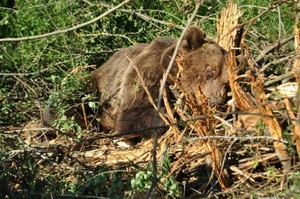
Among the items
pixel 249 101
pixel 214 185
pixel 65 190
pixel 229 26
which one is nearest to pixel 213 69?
pixel 229 26

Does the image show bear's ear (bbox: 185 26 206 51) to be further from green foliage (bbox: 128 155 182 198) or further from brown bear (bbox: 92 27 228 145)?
green foliage (bbox: 128 155 182 198)

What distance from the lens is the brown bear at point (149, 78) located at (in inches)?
304

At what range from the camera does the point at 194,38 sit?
308 inches

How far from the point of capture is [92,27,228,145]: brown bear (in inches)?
304

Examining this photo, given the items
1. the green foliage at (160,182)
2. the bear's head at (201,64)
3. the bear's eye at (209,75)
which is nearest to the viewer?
the green foliage at (160,182)

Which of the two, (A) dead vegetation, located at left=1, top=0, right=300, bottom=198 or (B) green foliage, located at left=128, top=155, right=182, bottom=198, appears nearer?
(B) green foliage, located at left=128, top=155, right=182, bottom=198

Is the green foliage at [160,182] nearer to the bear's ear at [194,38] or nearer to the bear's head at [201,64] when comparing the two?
the bear's head at [201,64]

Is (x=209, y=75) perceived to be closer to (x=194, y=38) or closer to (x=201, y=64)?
(x=201, y=64)

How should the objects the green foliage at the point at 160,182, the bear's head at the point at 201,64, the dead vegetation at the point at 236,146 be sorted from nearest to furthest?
the green foliage at the point at 160,182 < the dead vegetation at the point at 236,146 < the bear's head at the point at 201,64

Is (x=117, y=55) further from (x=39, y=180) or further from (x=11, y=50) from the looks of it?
(x=39, y=180)

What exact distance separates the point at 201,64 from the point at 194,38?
311 mm

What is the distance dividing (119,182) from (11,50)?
4.18m

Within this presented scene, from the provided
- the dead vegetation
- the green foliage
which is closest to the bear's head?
the dead vegetation

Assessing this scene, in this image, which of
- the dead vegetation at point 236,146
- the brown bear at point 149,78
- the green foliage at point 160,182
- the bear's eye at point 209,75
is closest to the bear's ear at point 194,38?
the brown bear at point 149,78
